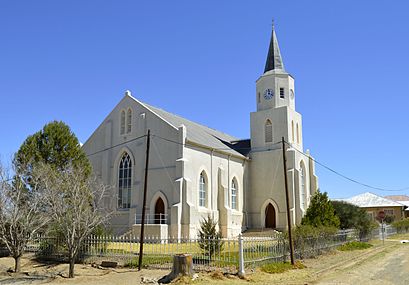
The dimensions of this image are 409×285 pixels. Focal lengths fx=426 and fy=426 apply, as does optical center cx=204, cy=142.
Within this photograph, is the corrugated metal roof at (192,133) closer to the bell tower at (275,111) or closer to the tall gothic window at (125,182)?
the bell tower at (275,111)

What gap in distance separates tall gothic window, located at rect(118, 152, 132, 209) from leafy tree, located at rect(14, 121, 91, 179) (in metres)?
6.46

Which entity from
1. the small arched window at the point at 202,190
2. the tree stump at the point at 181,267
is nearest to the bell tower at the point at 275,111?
the small arched window at the point at 202,190

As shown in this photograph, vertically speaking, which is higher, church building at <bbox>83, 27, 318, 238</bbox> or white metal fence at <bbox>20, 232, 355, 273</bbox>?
church building at <bbox>83, 27, 318, 238</bbox>

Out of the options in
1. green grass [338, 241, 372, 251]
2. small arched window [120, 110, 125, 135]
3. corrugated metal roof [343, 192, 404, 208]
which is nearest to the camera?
green grass [338, 241, 372, 251]

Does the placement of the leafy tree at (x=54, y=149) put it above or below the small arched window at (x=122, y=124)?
below

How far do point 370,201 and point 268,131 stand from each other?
41.5 m

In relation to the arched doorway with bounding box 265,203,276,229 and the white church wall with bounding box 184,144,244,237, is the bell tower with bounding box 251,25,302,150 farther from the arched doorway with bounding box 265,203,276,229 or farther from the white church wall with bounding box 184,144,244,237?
the arched doorway with bounding box 265,203,276,229

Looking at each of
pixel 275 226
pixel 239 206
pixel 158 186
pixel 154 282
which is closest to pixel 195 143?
pixel 158 186

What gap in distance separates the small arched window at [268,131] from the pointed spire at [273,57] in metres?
6.04

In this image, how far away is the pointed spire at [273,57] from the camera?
4406cm

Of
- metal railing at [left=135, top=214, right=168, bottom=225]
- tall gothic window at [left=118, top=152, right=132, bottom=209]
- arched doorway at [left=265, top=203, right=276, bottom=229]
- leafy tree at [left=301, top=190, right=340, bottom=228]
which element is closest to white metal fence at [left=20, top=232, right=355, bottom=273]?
leafy tree at [left=301, top=190, right=340, bottom=228]

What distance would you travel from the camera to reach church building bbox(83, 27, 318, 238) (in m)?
32.8

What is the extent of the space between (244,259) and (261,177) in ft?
75.7

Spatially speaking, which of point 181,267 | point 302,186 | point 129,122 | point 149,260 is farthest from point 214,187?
point 181,267
